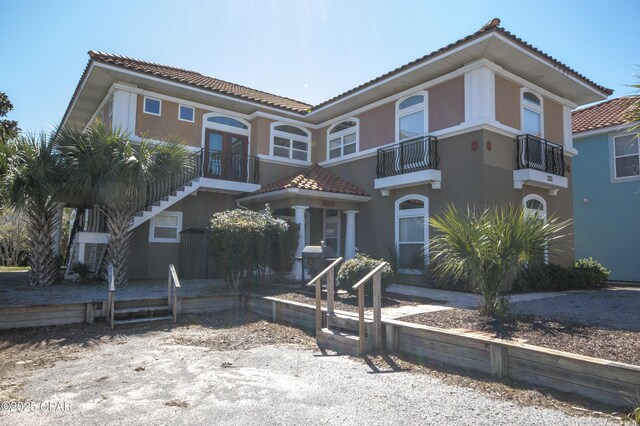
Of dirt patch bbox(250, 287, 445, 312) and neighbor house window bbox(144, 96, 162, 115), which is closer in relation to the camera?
dirt patch bbox(250, 287, 445, 312)

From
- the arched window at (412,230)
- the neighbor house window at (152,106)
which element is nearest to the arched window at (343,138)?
the arched window at (412,230)

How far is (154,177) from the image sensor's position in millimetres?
10984

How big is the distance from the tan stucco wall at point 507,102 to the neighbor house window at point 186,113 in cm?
1013

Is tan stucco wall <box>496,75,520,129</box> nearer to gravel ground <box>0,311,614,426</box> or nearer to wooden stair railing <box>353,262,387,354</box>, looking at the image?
wooden stair railing <box>353,262,387,354</box>

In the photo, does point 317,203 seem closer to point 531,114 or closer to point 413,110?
point 413,110

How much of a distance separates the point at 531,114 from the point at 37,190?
14.4 meters

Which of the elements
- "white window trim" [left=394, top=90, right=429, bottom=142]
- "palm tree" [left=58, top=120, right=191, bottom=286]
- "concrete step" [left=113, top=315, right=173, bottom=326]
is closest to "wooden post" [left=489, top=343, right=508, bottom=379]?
"concrete step" [left=113, top=315, right=173, bottom=326]

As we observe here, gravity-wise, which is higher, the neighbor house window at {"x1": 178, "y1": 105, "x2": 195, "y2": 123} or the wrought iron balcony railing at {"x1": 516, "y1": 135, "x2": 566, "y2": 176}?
the neighbor house window at {"x1": 178, "y1": 105, "x2": 195, "y2": 123}

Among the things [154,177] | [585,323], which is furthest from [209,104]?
[585,323]

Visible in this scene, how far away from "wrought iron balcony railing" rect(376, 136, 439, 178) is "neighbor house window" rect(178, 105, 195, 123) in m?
6.78

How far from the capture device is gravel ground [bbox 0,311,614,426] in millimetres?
3887

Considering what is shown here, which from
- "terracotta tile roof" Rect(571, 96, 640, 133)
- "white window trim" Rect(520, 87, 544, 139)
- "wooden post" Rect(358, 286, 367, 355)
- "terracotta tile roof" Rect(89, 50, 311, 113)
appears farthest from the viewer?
"terracotta tile roof" Rect(571, 96, 640, 133)

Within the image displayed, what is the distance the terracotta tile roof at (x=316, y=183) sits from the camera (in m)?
13.7

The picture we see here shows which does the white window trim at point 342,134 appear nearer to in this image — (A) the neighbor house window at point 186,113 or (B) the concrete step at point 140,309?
(A) the neighbor house window at point 186,113
